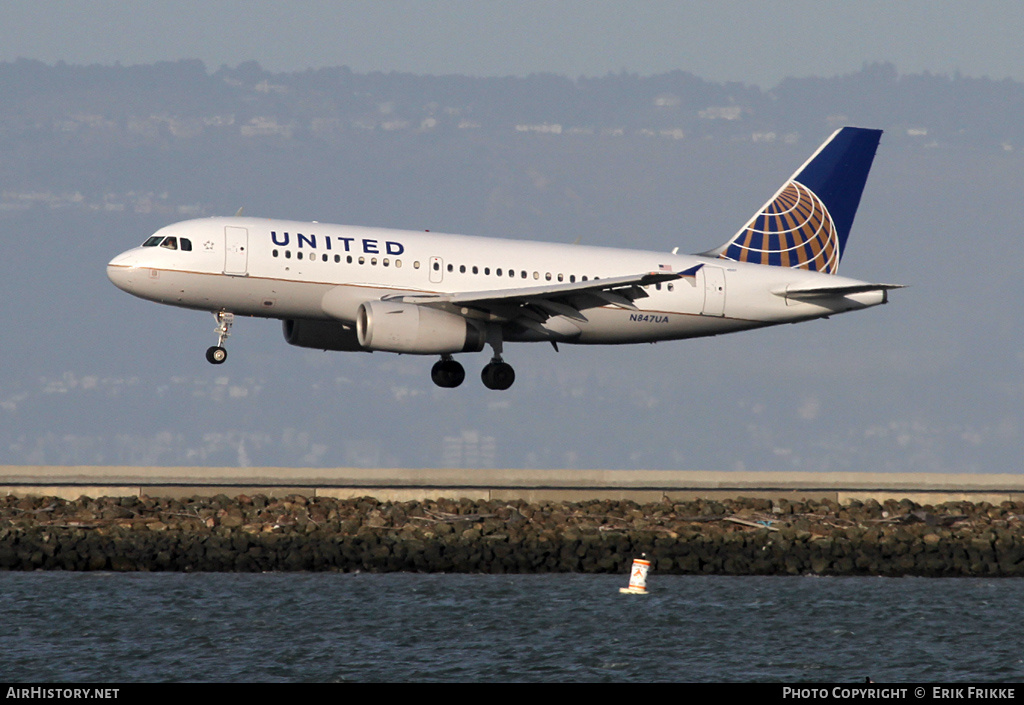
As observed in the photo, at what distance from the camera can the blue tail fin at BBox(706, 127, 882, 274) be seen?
49.3m

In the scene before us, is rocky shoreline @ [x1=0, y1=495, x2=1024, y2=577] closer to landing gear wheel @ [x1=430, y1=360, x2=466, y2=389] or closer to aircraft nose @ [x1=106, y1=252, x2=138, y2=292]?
aircraft nose @ [x1=106, y1=252, x2=138, y2=292]

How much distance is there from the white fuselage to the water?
29.0ft

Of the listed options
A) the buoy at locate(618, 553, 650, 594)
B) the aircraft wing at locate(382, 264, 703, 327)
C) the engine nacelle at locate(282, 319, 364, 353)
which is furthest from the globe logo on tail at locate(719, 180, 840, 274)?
the buoy at locate(618, 553, 650, 594)

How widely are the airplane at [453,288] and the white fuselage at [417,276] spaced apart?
0.04 meters

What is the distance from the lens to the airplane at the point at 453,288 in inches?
1596

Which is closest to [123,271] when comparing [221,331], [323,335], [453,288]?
[221,331]

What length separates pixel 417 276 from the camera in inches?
1652

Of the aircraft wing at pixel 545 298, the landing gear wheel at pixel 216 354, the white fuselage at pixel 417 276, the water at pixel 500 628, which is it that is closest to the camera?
the water at pixel 500 628

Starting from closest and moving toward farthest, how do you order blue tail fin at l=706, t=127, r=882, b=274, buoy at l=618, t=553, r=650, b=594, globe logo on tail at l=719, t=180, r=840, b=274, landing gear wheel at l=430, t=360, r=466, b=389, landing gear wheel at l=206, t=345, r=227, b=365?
1. buoy at l=618, t=553, r=650, b=594
2. landing gear wheel at l=206, t=345, r=227, b=365
3. landing gear wheel at l=430, t=360, r=466, b=389
4. globe logo on tail at l=719, t=180, r=840, b=274
5. blue tail fin at l=706, t=127, r=882, b=274

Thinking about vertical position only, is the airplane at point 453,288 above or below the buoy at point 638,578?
above

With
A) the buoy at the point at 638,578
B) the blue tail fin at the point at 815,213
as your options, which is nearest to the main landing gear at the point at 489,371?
the blue tail fin at the point at 815,213

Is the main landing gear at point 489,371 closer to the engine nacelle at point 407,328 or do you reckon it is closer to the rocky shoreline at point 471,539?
the engine nacelle at point 407,328

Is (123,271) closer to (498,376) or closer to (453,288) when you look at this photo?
(453,288)

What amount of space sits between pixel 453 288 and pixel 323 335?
14.6 ft
